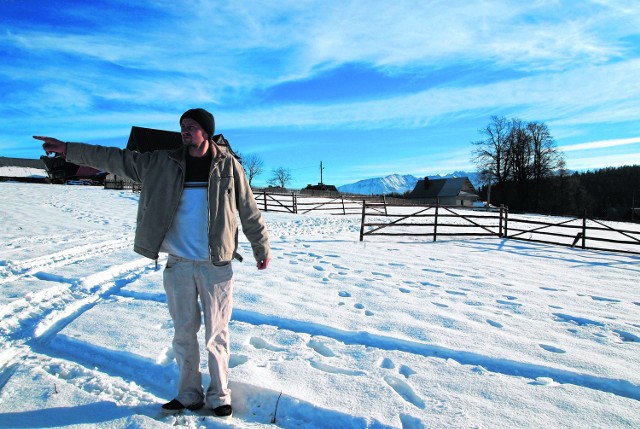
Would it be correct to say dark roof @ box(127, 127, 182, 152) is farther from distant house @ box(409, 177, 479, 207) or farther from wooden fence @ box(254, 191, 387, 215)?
distant house @ box(409, 177, 479, 207)

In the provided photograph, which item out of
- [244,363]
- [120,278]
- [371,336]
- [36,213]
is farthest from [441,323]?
[36,213]

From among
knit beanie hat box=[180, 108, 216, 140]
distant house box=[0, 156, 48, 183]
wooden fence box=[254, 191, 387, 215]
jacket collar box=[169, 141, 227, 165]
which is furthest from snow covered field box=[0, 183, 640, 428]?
distant house box=[0, 156, 48, 183]

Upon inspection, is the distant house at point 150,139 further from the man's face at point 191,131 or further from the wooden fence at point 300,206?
the man's face at point 191,131

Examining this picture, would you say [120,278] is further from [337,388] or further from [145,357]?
[337,388]

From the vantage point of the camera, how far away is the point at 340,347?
3.70 meters

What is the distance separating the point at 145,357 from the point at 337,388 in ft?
5.59

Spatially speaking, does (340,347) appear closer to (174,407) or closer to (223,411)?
(223,411)

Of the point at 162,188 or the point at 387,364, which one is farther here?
the point at 387,364

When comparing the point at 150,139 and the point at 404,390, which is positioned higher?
the point at 150,139

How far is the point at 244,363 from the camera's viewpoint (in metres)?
3.23

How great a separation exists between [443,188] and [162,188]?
60.5 m

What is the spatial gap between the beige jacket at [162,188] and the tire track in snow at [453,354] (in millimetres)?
1871

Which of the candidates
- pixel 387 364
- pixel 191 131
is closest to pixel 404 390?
pixel 387 364

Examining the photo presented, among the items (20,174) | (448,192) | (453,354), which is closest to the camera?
(453,354)
